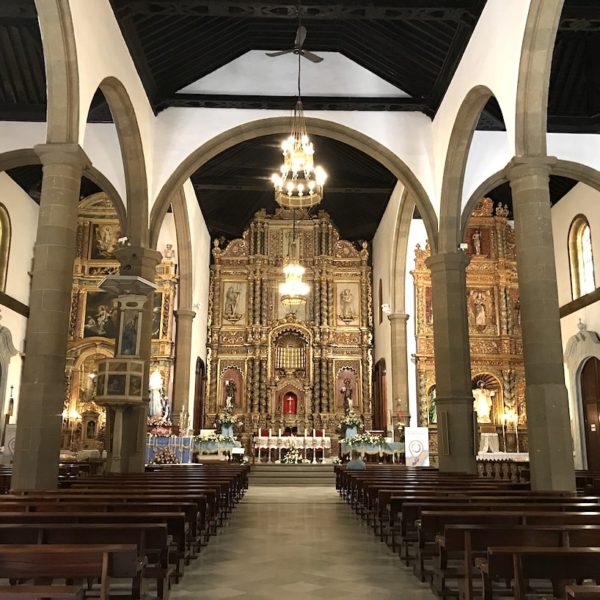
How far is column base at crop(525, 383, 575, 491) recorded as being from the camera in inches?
350

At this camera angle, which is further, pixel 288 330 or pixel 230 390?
pixel 288 330

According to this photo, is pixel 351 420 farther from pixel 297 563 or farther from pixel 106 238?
pixel 297 563

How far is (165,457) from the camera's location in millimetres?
17109

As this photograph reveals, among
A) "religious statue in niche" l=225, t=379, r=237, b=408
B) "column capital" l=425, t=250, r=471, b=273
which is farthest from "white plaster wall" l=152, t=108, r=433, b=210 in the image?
"religious statue in niche" l=225, t=379, r=237, b=408

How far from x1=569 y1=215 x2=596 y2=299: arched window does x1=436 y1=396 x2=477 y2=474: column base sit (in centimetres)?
751

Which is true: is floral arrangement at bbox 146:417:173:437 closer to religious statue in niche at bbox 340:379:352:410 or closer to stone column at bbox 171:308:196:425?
stone column at bbox 171:308:196:425

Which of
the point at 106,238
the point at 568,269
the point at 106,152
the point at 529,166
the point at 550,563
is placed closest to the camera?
the point at 550,563

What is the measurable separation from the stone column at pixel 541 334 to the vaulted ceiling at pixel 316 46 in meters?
3.74

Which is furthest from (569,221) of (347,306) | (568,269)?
(347,306)

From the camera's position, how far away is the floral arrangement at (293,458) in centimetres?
2074

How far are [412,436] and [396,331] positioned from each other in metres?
5.10

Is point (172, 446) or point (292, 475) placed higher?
point (172, 446)

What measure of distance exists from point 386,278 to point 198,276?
6879 mm

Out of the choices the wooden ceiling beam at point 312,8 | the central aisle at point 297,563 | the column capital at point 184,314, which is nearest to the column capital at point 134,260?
the wooden ceiling beam at point 312,8
